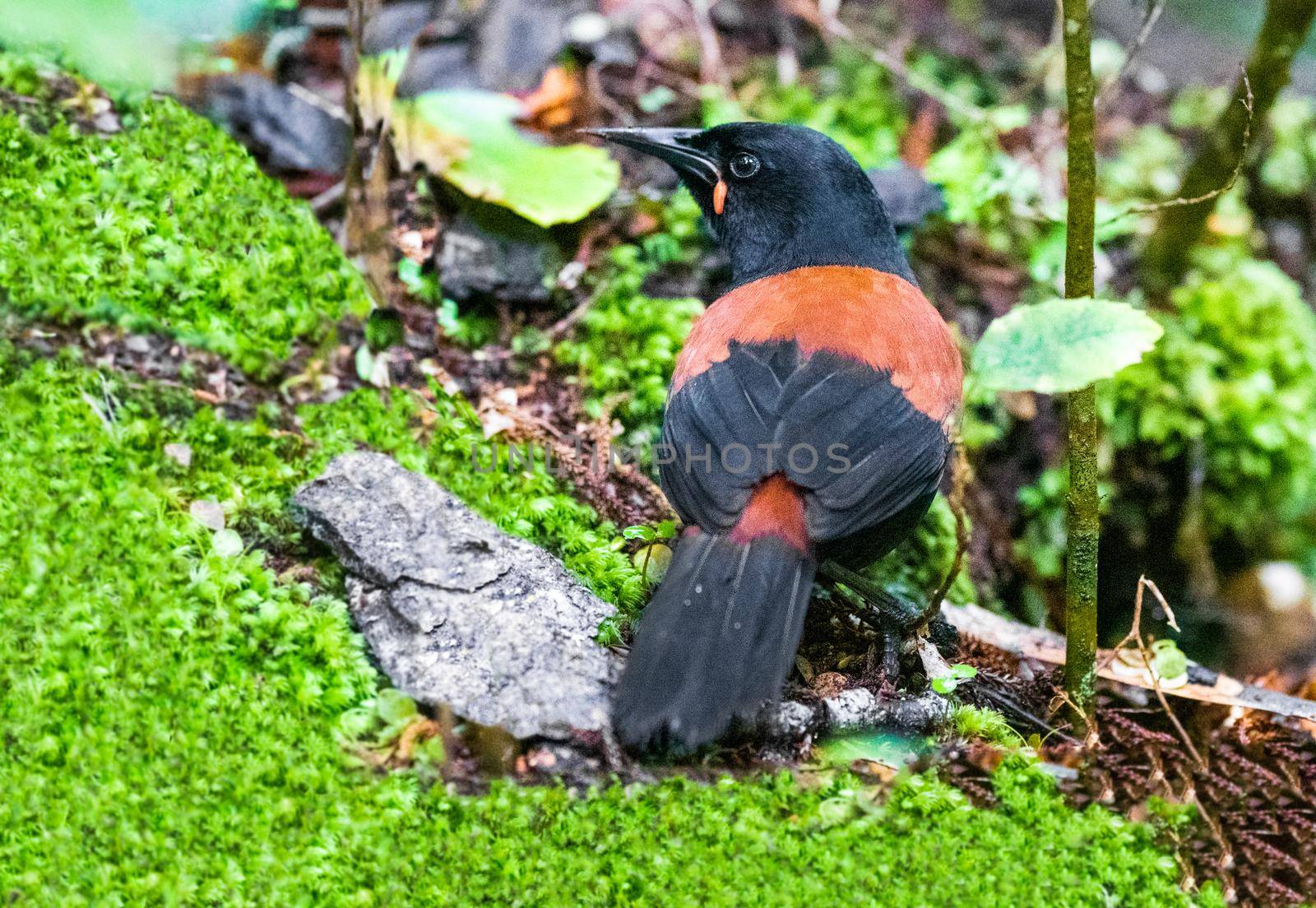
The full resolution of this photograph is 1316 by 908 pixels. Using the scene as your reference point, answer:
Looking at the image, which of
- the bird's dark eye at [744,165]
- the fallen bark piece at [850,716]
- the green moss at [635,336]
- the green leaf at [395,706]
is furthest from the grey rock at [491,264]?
the fallen bark piece at [850,716]

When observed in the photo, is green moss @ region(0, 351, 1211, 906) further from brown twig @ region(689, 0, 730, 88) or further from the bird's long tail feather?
brown twig @ region(689, 0, 730, 88)

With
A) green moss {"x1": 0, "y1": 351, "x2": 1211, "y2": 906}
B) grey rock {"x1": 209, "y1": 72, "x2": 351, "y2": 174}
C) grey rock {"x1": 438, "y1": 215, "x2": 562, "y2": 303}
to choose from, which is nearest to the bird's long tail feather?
green moss {"x1": 0, "y1": 351, "x2": 1211, "y2": 906}

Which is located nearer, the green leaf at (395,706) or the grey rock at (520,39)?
the green leaf at (395,706)

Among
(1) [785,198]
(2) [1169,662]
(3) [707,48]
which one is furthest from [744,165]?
(2) [1169,662]

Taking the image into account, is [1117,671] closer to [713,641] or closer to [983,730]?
[983,730]

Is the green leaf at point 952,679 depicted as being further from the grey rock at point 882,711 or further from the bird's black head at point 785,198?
the bird's black head at point 785,198
